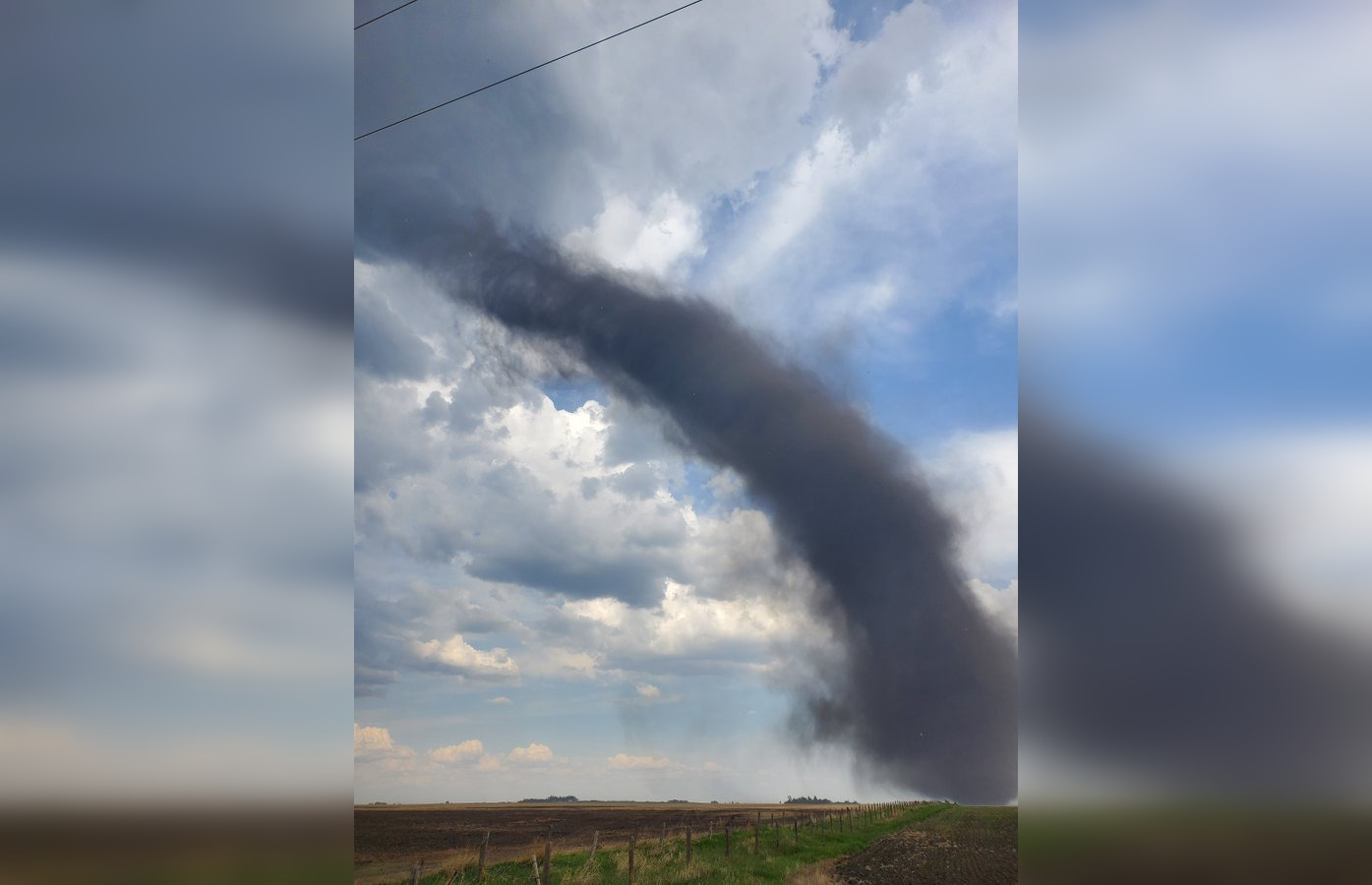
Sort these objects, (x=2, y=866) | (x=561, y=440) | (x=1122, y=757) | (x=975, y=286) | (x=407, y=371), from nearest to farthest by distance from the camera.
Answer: (x=1122, y=757) → (x=2, y=866) → (x=975, y=286) → (x=561, y=440) → (x=407, y=371)

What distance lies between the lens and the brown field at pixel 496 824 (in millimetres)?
6477

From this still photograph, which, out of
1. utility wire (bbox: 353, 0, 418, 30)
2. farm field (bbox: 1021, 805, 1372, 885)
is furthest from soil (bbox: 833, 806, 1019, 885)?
utility wire (bbox: 353, 0, 418, 30)

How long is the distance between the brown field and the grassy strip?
0.34ft

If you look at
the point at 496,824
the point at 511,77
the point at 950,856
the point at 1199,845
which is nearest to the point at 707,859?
the point at 496,824

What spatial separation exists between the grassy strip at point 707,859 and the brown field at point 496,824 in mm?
104

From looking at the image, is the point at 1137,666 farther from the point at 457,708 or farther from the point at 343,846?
the point at 457,708

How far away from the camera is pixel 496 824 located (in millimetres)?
7723

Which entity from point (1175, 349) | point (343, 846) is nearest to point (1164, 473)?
point (1175, 349)

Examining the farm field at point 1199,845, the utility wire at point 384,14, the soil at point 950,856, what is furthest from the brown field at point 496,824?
the utility wire at point 384,14

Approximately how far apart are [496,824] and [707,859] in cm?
193

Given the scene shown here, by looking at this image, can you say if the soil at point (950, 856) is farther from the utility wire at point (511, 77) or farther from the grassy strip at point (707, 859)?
the utility wire at point (511, 77)

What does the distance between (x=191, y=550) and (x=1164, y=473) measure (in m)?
3.09

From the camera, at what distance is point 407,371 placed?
7258 millimetres

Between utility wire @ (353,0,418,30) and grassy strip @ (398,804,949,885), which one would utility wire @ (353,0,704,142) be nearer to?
utility wire @ (353,0,418,30)
